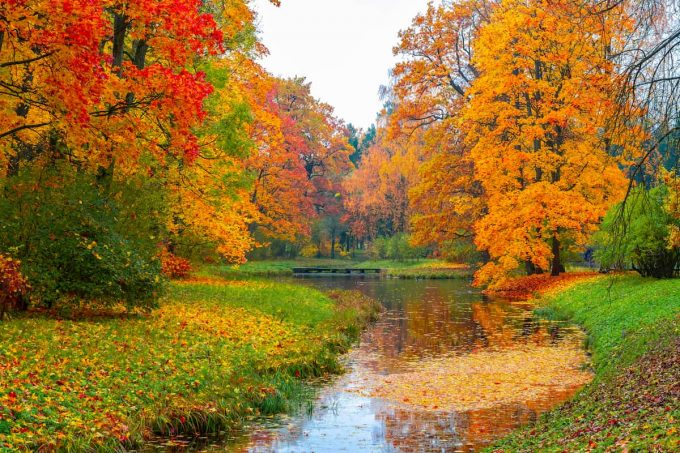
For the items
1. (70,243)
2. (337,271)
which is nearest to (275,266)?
(337,271)

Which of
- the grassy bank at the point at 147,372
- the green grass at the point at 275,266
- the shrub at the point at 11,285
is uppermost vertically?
the shrub at the point at 11,285

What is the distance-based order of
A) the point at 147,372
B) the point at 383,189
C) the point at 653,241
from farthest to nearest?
the point at 383,189 < the point at 653,241 < the point at 147,372

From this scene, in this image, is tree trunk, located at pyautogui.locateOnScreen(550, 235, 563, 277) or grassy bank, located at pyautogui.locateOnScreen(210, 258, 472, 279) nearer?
tree trunk, located at pyautogui.locateOnScreen(550, 235, 563, 277)

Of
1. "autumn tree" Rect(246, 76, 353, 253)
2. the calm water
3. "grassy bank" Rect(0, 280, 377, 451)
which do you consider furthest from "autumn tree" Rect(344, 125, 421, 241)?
"grassy bank" Rect(0, 280, 377, 451)

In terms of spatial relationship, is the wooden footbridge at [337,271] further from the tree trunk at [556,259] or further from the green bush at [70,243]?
the green bush at [70,243]

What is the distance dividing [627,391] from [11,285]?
1003cm

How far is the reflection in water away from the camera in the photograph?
9.36m

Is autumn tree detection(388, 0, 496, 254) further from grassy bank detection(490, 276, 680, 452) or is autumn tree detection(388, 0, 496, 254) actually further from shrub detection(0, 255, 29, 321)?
shrub detection(0, 255, 29, 321)

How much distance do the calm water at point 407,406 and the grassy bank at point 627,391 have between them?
2.81 ft

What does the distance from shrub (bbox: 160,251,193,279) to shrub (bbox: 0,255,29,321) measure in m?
9.12

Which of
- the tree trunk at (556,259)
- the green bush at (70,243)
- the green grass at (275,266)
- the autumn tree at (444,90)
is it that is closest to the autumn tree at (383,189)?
the green grass at (275,266)

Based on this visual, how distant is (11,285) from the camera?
11000 millimetres

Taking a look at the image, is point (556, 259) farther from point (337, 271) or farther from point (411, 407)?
point (337, 271)

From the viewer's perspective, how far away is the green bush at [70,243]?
12.8 metres
